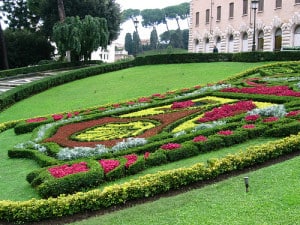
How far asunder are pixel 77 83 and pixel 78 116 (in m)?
11.1

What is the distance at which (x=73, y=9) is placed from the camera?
131 feet

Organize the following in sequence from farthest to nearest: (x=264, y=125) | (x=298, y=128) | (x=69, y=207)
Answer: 1. (x=264, y=125)
2. (x=298, y=128)
3. (x=69, y=207)

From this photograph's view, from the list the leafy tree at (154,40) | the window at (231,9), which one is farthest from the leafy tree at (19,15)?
the leafy tree at (154,40)

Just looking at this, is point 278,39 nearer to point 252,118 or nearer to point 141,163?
point 252,118

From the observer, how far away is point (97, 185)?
7.15m

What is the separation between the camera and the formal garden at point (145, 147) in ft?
21.3

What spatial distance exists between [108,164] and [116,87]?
13169 mm

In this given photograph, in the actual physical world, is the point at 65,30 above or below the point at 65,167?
above

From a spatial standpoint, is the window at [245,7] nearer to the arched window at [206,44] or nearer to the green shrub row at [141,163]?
the arched window at [206,44]

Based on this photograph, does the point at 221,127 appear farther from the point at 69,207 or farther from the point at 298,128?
the point at 69,207

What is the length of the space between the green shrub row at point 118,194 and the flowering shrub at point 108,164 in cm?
84

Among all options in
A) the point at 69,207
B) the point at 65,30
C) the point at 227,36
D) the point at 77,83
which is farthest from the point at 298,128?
the point at 227,36

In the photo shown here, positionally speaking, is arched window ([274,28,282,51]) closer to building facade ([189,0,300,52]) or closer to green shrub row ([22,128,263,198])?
building facade ([189,0,300,52])

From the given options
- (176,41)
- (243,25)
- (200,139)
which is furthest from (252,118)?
(176,41)
